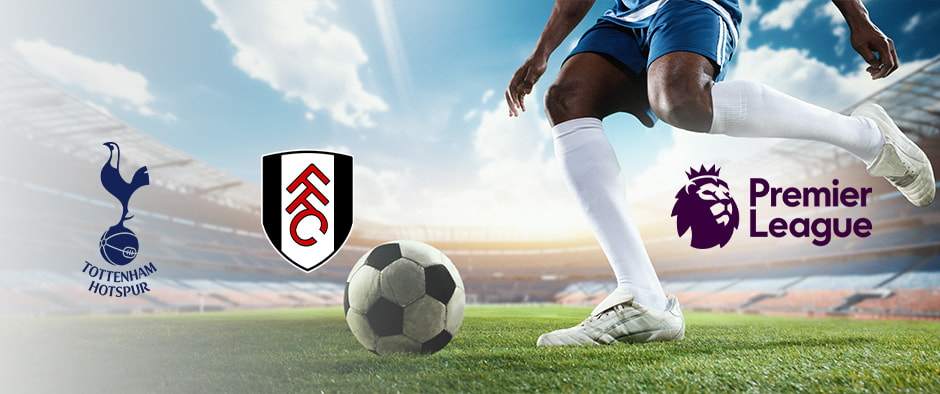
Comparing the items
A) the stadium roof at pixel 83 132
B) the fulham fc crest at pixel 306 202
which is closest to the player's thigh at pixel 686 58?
the fulham fc crest at pixel 306 202

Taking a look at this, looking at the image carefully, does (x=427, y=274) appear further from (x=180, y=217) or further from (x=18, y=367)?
(x=180, y=217)

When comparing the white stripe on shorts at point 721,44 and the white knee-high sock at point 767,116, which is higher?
the white stripe on shorts at point 721,44

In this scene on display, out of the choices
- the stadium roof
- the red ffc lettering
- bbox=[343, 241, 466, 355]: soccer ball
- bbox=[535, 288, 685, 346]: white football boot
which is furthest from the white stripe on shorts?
the stadium roof

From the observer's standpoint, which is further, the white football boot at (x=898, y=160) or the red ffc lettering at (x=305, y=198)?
the red ffc lettering at (x=305, y=198)

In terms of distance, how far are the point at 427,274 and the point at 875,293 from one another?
65.6ft

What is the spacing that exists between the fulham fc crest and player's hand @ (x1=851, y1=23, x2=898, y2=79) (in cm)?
408

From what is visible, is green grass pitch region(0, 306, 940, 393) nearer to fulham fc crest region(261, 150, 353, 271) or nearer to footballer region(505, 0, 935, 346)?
footballer region(505, 0, 935, 346)

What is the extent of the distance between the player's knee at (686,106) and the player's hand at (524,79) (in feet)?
1.43

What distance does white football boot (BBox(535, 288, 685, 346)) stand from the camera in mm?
1878

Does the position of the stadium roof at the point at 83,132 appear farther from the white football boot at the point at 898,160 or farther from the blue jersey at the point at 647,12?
the white football boot at the point at 898,160

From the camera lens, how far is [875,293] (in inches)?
650

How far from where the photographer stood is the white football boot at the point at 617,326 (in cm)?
188

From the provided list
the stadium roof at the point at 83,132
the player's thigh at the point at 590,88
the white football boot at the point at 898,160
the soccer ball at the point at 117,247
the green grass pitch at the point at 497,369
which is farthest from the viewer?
the stadium roof at the point at 83,132

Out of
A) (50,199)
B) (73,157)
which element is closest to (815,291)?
(73,157)
